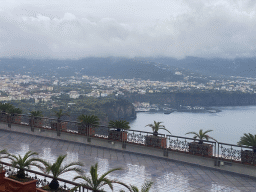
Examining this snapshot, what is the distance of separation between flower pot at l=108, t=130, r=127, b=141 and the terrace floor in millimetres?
548

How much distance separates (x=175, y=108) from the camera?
82.8 meters

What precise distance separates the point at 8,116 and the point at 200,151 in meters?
10.6

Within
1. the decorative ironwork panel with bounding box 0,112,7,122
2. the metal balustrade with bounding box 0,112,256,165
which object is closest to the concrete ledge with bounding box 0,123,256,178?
the metal balustrade with bounding box 0,112,256,165

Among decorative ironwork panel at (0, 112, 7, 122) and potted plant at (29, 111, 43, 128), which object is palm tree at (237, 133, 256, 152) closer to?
potted plant at (29, 111, 43, 128)

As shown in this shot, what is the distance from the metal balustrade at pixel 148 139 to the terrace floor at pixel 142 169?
20.7 inches

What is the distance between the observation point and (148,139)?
10109 mm

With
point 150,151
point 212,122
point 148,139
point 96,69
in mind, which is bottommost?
point 212,122

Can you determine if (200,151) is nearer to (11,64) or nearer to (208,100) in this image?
(208,100)

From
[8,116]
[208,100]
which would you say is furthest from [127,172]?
[208,100]

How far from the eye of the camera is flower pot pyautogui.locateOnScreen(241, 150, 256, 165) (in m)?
7.97

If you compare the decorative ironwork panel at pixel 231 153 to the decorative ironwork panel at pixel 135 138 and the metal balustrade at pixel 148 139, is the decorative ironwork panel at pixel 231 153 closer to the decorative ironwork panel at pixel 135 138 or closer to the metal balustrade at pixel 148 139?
the metal balustrade at pixel 148 139

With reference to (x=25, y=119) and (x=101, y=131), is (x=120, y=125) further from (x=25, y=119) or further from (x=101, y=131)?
(x=25, y=119)

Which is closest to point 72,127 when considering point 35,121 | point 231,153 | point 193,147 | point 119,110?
point 35,121

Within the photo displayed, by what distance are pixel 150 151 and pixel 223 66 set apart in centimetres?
15148
